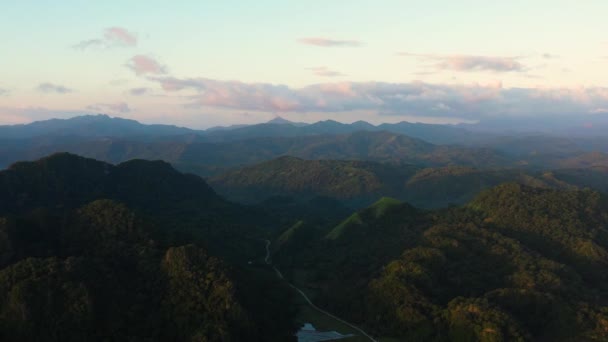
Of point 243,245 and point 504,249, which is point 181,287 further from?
point 504,249

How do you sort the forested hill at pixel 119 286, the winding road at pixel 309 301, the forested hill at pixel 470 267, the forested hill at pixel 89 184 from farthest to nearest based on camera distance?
the forested hill at pixel 89 184 → the winding road at pixel 309 301 → the forested hill at pixel 470 267 → the forested hill at pixel 119 286

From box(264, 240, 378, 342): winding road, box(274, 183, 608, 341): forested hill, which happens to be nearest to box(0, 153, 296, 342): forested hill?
box(264, 240, 378, 342): winding road

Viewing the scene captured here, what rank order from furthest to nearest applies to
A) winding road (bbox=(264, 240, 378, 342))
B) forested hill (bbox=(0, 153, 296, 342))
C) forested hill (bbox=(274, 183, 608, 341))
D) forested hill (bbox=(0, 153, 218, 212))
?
forested hill (bbox=(0, 153, 218, 212)), winding road (bbox=(264, 240, 378, 342)), forested hill (bbox=(274, 183, 608, 341)), forested hill (bbox=(0, 153, 296, 342))

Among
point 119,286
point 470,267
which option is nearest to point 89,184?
point 119,286

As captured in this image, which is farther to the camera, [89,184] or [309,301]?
[89,184]

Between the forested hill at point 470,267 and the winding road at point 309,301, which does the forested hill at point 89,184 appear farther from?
the forested hill at point 470,267

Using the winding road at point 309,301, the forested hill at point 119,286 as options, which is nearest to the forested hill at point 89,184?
the forested hill at point 119,286

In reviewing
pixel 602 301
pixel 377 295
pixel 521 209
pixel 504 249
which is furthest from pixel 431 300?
pixel 521 209

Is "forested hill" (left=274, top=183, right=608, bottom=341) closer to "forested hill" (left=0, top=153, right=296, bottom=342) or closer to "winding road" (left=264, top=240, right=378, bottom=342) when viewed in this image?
"winding road" (left=264, top=240, right=378, bottom=342)

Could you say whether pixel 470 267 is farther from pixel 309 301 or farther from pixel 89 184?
pixel 89 184
